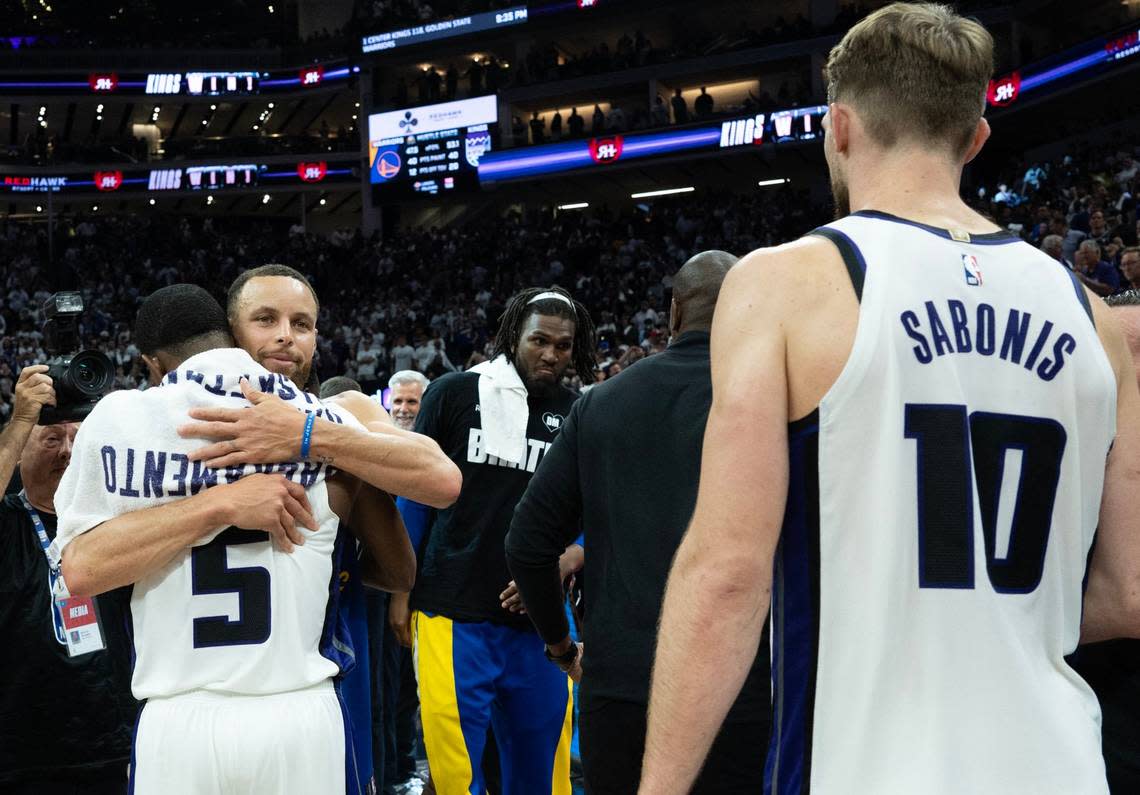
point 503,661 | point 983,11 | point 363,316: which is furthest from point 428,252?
point 503,661

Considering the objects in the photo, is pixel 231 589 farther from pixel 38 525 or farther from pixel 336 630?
pixel 38 525

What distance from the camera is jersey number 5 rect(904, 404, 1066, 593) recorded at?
4.95ft

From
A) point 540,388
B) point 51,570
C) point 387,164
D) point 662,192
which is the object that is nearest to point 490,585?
point 540,388

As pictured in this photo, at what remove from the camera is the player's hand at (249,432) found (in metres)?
2.39

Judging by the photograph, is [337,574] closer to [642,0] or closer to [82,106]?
[642,0]

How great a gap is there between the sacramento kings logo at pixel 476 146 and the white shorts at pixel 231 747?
2731 cm

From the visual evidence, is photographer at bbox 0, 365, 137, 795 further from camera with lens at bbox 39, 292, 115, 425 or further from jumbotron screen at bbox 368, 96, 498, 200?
jumbotron screen at bbox 368, 96, 498, 200

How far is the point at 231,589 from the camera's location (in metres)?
2.43

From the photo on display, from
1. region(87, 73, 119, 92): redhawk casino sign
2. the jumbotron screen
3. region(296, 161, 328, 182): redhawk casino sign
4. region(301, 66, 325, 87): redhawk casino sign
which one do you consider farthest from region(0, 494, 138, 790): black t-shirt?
region(87, 73, 119, 92): redhawk casino sign

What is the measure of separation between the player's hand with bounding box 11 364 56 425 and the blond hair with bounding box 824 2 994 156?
8.15 feet

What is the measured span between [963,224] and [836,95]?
281 mm

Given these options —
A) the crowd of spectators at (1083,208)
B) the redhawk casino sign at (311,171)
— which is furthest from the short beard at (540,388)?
the redhawk casino sign at (311,171)

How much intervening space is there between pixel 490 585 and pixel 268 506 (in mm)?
1639

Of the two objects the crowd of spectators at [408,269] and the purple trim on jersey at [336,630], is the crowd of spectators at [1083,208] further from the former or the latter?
the purple trim on jersey at [336,630]
